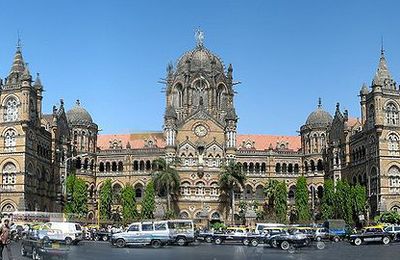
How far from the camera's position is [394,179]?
8619 cm

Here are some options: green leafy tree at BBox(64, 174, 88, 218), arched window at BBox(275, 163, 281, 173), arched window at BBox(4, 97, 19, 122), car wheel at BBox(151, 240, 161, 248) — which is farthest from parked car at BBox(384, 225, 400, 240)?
arched window at BBox(275, 163, 281, 173)

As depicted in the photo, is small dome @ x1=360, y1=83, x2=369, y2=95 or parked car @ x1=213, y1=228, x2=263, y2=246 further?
small dome @ x1=360, y1=83, x2=369, y2=95

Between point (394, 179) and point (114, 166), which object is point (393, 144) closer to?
point (394, 179)

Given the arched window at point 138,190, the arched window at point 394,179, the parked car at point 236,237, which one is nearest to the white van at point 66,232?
the parked car at point 236,237

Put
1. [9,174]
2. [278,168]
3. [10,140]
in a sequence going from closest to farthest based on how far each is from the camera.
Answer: [9,174]
[10,140]
[278,168]

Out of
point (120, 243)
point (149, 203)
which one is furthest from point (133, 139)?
point (120, 243)

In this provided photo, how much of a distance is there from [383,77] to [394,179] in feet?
48.1

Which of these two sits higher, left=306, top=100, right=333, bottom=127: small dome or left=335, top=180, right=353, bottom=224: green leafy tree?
left=306, top=100, right=333, bottom=127: small dome

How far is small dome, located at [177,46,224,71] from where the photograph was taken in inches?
4377

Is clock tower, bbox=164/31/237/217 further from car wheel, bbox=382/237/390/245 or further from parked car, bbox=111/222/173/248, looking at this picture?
parked car, bbox=111/222/173/248

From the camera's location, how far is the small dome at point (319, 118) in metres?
109


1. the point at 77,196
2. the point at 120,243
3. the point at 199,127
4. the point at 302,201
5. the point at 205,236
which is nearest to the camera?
the point at 120,243

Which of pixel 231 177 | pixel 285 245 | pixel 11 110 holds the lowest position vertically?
pixel 285 245

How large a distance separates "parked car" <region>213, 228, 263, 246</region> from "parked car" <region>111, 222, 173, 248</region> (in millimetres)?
9641
